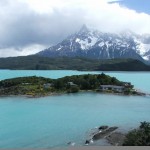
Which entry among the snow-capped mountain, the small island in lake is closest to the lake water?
the small island in lake

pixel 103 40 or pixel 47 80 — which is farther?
pixel 103 40

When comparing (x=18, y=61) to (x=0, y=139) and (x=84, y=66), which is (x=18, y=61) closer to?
(x=84, y=66)

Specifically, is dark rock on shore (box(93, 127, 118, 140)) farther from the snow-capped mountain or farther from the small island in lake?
the snow-capped mountain

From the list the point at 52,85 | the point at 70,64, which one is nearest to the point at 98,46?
the point at 70,64

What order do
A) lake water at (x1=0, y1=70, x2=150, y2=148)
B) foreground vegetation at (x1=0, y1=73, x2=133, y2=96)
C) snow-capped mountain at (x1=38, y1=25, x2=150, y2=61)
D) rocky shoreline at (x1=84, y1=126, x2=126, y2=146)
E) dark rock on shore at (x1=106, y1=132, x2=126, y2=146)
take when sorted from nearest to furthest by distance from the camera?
dark rock on shore at (x1=106, y1=132, x2=126, y2=146), rocky shoreline at (x1=84, y1=126, x2=126, y2=146), lake water at (x1=0, y1=70, x2=150, y2=148), foreground vegetation at (x1=0, y1=73, x2=133, y2=96), snow-capped mountain at (x1=38, y1=25, x2=150, y2=61)

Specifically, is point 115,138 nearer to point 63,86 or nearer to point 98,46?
point 63,86

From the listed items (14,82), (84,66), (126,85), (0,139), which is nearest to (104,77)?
(126,85)

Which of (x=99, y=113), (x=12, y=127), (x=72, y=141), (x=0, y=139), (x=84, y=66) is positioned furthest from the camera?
(x=84, y=66)
